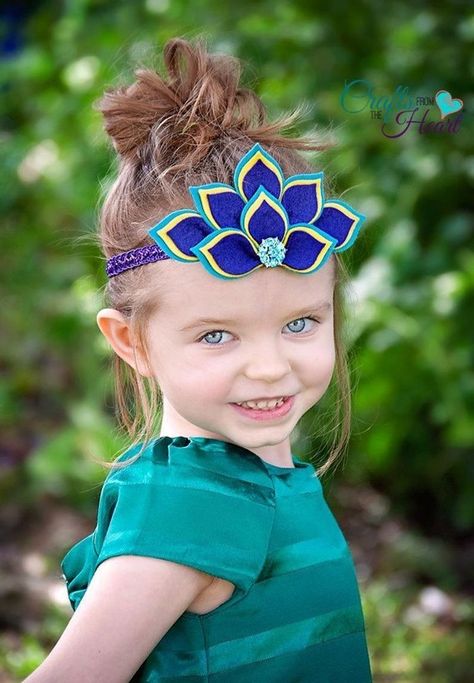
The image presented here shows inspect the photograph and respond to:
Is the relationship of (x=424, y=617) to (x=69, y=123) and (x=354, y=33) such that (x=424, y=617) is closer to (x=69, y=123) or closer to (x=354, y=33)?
(x=354, y=33)

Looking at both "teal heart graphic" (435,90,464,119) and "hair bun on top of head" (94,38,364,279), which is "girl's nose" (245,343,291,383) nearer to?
"hair bun on top of head" (94,38,364,279)

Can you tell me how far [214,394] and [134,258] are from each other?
0.25 metres

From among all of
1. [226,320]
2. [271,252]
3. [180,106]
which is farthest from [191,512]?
[180,106]

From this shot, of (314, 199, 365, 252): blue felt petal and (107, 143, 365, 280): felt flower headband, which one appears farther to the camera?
(314, 199, 365, 252): blue felt petal

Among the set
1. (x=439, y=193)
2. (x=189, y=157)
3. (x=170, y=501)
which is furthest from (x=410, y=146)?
(x=170, y=501)

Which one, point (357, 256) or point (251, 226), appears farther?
point (357, 256)

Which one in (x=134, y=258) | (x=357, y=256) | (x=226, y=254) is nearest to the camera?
(x=226, y=254)

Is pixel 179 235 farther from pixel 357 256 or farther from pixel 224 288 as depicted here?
pixel 357 256

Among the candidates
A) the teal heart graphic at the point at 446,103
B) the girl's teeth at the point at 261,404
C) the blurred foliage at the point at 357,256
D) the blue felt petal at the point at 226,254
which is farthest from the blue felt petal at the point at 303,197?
the teal heart graphic at the point at 446,103

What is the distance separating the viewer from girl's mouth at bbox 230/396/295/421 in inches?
63.9

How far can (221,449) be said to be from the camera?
166 cm

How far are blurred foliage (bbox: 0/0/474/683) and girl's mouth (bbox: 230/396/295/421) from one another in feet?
4.36

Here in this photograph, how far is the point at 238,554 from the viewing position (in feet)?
5.16

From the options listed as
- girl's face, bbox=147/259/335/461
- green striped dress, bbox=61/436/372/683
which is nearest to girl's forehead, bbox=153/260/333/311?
girl's face, bbox=147/259/335/461
